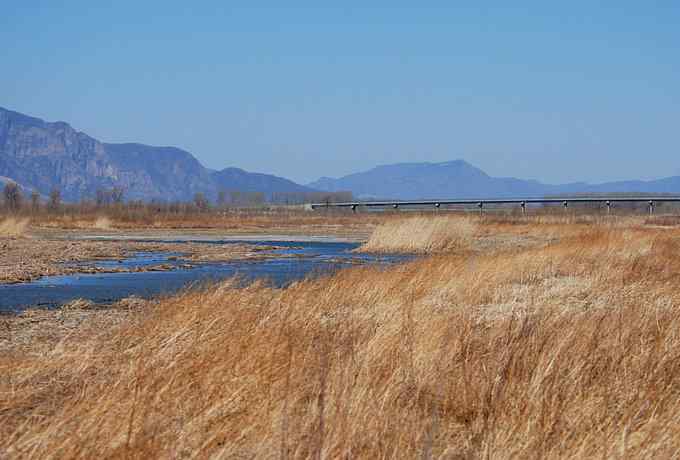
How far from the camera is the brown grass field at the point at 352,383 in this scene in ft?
18.6

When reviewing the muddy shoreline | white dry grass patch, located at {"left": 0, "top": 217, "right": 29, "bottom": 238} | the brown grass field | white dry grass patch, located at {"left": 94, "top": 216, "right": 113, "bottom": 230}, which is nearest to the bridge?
white dry grass patch, located at {"left": 94, "top": 216, "right": 113, "bottom": 230}

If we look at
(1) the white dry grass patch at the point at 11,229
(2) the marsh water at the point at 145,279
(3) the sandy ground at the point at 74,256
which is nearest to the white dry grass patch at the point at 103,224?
(1) the white dry grass patch at the point at 11,229

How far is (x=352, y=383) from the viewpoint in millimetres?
6727

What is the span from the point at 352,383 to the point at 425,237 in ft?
102

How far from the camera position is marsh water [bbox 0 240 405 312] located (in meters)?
19.1

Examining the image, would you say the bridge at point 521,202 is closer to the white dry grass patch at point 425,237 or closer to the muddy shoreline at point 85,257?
the white dry grass patch at point 425,237

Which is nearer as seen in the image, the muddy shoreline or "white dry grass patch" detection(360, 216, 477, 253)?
the muddy shoreline

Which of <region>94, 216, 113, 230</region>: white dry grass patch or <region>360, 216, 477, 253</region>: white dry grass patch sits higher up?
<region>360, 216, 477, 253</region>: white dry grass patch

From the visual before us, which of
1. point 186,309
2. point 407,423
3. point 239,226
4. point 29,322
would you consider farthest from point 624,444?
point 239,226

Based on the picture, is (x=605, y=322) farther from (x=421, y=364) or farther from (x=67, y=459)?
(x=67, y=459)

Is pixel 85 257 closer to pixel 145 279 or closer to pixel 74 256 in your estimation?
pixel 74 256

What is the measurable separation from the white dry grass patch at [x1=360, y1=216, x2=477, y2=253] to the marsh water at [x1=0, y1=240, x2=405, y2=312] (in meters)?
2.27

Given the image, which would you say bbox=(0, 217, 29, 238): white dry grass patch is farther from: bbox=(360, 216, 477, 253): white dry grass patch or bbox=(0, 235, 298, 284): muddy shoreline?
bbox=(360, 216, 477, 253): white dry grass patch

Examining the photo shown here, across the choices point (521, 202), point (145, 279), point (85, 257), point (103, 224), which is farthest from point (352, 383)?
point (521, 202)
